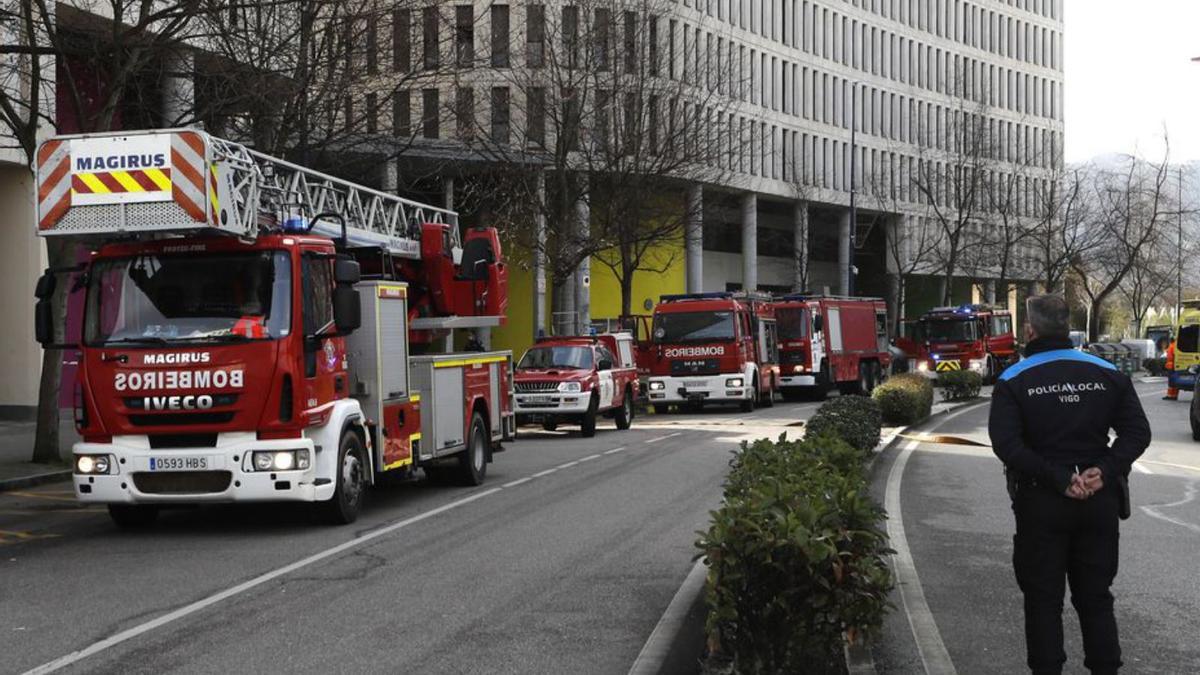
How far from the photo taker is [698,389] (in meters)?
33.2

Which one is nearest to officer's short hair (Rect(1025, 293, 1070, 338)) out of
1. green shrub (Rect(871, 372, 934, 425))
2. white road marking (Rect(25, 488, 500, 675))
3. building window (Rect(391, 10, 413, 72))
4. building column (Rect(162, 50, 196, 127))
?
white road marking (Rect(25, 488, 500, 675))

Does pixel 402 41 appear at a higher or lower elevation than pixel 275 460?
higher

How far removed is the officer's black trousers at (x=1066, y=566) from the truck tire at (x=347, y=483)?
7.30m

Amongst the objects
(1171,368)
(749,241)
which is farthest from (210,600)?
(749,241)

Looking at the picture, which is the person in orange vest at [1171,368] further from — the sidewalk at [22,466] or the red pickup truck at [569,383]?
the sidewalk at [22,466]

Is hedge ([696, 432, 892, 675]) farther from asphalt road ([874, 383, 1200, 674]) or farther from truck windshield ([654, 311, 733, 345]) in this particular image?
Result: truck windshield ([654, 311, 733, 345])

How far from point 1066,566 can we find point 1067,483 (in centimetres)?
42

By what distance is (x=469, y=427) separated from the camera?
1573 centimetres

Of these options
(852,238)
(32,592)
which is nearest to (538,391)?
(32,592)

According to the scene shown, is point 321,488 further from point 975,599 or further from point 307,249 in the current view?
point 975,599

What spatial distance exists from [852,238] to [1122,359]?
14.8m

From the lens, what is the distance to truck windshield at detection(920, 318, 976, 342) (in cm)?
4734

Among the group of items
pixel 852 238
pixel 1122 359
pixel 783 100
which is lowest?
pixel 1122 359

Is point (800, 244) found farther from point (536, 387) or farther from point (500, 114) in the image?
point (536, 387)
